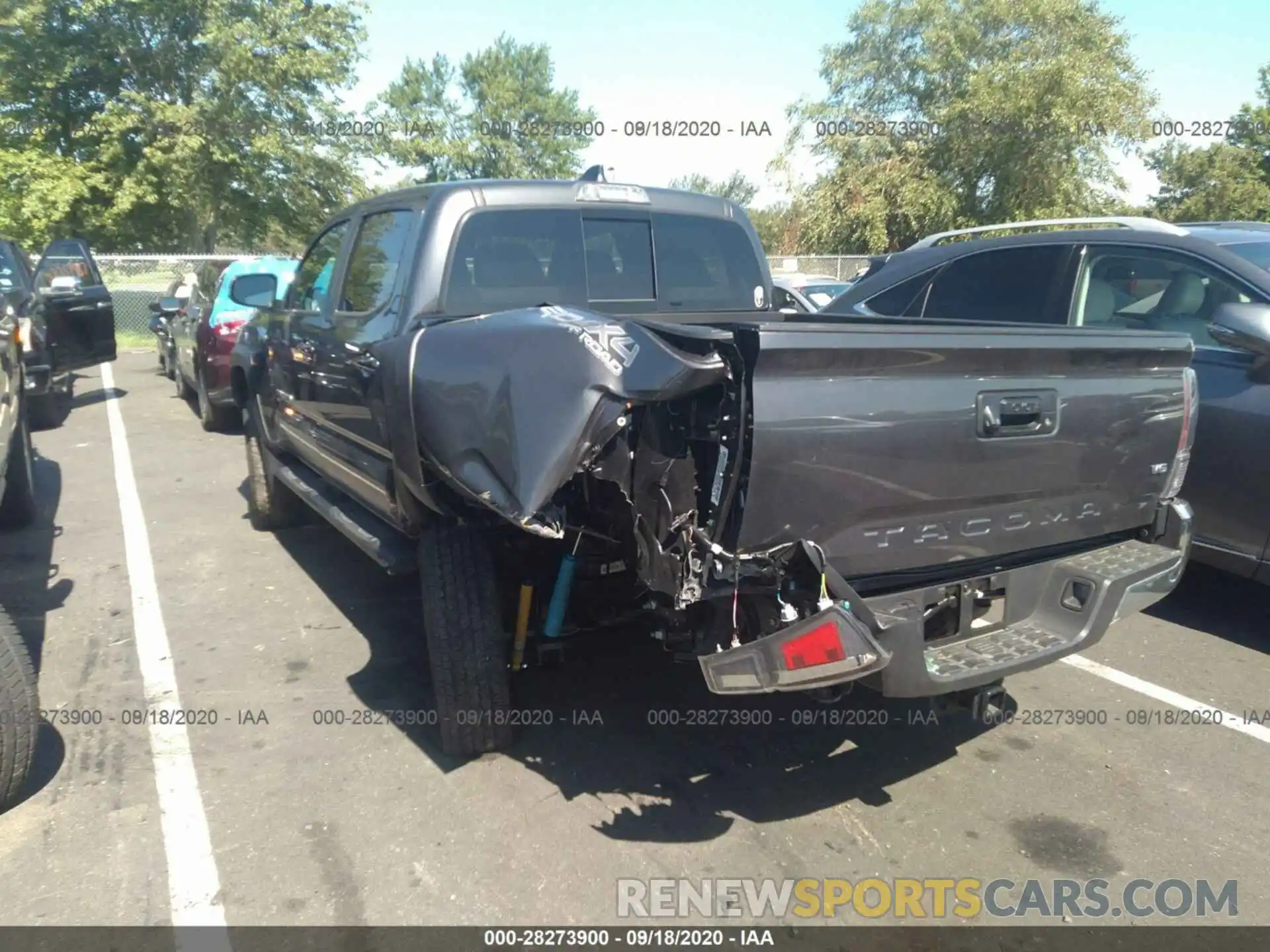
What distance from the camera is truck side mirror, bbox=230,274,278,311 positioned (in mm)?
5867

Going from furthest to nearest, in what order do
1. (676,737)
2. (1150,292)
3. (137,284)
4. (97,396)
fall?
(137,284), (97,396), (1150,292), (676,737)

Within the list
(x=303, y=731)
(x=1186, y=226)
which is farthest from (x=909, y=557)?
(x=1186, y=226)

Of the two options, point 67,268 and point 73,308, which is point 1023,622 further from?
point 67,268

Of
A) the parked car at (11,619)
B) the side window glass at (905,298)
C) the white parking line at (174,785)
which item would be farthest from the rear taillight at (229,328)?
the side window glass at (905,298)

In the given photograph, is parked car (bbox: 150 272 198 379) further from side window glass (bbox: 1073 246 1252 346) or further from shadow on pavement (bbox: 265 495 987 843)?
side window glass (bbox: 1073 246 1252 346)

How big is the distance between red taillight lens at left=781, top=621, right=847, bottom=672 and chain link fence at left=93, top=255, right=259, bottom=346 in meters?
19.9

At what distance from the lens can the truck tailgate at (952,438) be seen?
2592 millimetres

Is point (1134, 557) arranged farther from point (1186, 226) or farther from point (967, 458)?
point (1186, 226)

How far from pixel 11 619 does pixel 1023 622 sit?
14.9 ft

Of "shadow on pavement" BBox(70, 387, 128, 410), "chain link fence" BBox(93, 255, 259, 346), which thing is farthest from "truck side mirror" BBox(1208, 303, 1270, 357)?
"chain link fence" BBox(93, 255, 259, 346)

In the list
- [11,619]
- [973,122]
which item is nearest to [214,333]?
[11,619]

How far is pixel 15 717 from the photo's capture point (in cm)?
322

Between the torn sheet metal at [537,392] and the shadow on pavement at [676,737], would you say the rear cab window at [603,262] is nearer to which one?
the torn sheet metal at [537,392]

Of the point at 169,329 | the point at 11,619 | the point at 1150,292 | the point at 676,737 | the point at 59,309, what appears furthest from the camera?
the point at 169,329
